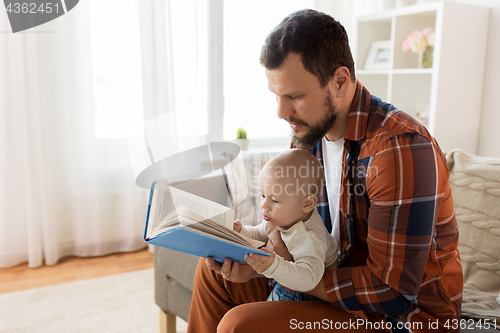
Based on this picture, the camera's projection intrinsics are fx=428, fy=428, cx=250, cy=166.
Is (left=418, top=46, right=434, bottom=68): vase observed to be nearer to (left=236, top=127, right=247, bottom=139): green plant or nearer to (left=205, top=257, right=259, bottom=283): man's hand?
(left=236, top=127, right=247, bottom=139): green plant

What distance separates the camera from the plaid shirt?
37.5 inches

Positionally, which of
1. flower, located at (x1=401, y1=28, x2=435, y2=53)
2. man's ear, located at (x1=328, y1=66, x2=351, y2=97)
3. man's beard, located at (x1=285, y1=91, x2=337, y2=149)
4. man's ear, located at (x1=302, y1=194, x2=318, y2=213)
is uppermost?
flower, located at (x1=401, y1=28, x2=435, y2=53)

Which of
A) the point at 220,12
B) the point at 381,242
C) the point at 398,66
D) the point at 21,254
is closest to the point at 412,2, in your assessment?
the point at 398,66

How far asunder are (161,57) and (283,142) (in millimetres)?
1061

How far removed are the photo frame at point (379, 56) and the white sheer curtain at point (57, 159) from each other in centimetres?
157

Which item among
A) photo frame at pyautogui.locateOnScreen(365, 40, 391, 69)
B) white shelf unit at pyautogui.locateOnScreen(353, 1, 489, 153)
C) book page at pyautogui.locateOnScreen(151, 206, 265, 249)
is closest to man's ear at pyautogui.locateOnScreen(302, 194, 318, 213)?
book page at pyautogui.locateOnScreen(151, 206, 265, 249)

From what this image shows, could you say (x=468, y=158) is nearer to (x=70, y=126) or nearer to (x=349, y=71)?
Answer: (x=349, y=71)

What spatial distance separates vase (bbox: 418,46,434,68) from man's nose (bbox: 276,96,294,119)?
1.62 meters

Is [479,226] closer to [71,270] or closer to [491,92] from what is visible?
[491,92]

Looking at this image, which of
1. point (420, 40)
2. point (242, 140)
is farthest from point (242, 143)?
point (420, 40)

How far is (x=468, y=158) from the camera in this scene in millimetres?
1521

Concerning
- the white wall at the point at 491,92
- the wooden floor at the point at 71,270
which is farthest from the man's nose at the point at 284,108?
the wooden floor at the point at 71,270

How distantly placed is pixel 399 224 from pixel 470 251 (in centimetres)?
60

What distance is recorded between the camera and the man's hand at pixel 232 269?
1.06 m
